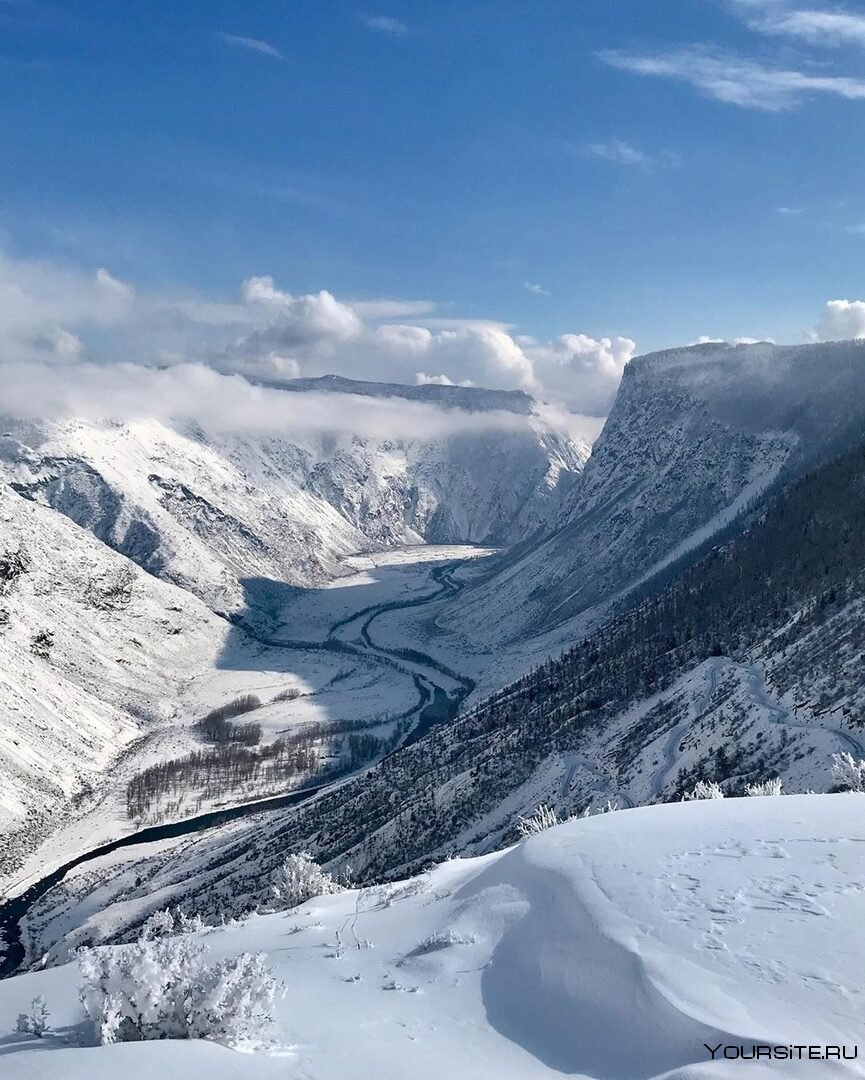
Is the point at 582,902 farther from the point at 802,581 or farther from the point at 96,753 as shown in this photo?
the point at 96,753

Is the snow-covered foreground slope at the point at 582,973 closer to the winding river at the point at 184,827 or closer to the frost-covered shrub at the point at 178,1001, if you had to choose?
the frost-covered shrub at the point at 178,1001

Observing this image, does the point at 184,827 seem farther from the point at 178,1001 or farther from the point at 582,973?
the point at 582,973

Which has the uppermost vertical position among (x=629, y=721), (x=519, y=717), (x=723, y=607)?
(x=723, y=607)

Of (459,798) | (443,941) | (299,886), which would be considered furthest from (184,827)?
(443,941)

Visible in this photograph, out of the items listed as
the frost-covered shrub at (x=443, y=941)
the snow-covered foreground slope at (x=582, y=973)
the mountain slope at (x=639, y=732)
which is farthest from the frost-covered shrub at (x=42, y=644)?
the frost-covered shrub at (x=443, y=941)

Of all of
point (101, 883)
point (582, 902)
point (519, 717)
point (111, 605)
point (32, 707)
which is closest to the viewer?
point (582, 902)

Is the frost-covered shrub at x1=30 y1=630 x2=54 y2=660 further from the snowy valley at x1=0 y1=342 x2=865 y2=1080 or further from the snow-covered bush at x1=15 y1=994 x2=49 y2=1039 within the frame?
the snow-covered bush at x1=15 y1=994 x2=49 y2=1039

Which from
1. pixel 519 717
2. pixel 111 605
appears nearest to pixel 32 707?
pixel 111 605

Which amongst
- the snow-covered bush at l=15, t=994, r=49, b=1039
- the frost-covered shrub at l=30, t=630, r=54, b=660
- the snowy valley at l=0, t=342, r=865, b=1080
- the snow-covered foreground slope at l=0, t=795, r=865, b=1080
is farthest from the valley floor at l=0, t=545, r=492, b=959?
the snow-covered bush at l=15, t=994, r=49, b=1039
